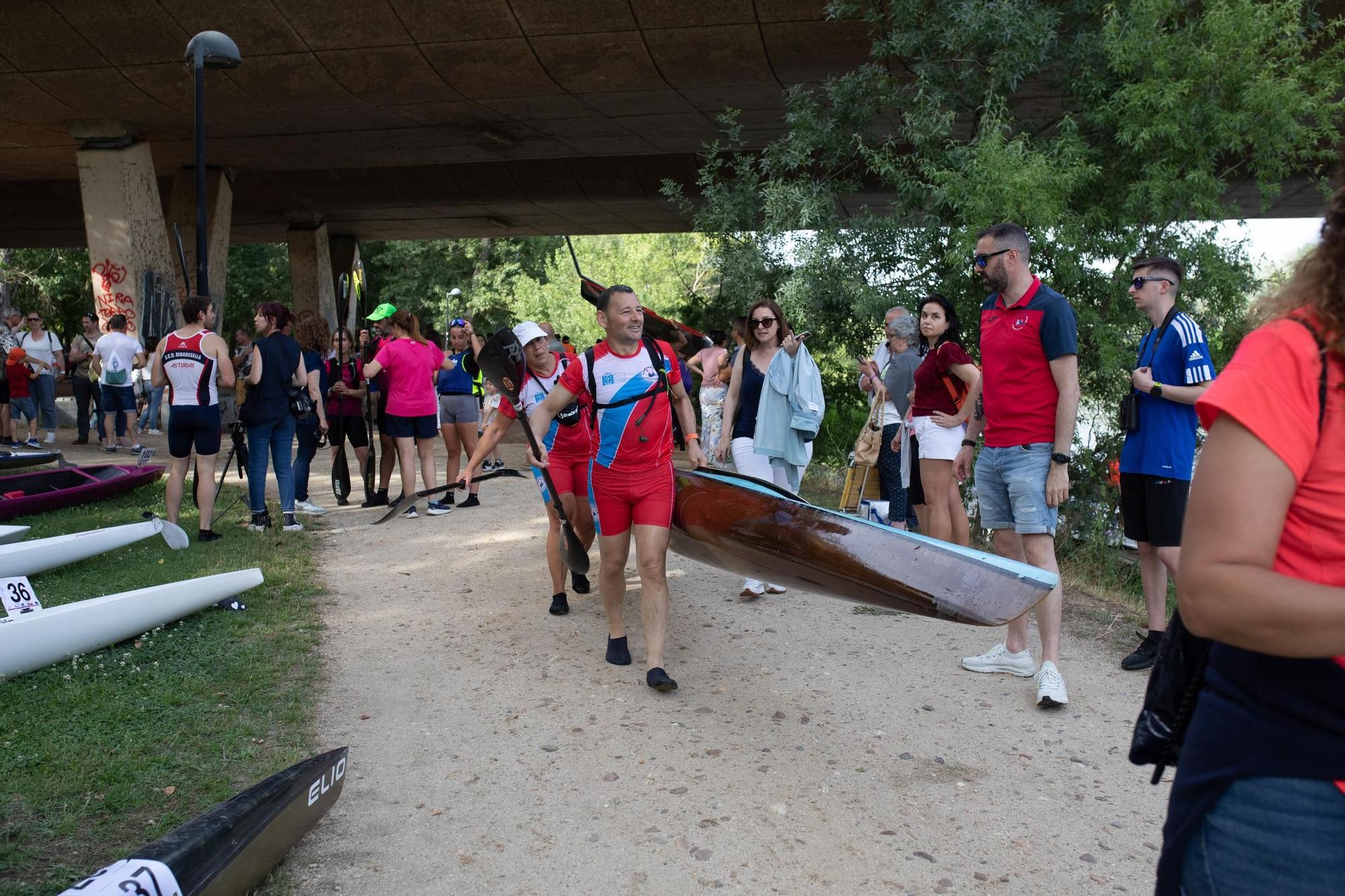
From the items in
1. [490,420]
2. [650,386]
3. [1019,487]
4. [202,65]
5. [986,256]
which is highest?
[202,65]

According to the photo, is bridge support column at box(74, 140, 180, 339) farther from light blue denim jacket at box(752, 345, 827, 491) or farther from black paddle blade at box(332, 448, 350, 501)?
light blue denim jacket at box(752, 345, 827, 491)

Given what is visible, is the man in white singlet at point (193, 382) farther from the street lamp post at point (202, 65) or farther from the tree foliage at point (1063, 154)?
the tree foliage at point (1063, 154)

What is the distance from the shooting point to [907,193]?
989 cm

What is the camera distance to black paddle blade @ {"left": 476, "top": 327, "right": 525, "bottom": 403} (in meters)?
6.81

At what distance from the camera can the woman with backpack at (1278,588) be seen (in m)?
1.35

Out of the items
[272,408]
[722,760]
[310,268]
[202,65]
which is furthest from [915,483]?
[310,268]

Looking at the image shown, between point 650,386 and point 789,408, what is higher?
point 650,386

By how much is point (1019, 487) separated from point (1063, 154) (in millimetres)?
5322

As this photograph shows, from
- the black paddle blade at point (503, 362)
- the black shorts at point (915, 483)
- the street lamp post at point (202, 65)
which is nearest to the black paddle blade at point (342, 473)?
the street lamp post at point (202, 65)

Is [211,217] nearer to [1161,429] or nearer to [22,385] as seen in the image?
[22,385]

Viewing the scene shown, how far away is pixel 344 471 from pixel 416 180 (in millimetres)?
13772

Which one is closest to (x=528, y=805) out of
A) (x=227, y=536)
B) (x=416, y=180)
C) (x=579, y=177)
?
(x=227, y=536)

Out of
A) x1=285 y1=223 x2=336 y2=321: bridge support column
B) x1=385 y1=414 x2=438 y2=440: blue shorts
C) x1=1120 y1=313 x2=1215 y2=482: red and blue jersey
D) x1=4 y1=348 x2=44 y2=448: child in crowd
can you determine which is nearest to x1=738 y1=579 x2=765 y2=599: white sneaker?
x1=1120 y1=313 x2=1215 y2=482: red and blue jersey

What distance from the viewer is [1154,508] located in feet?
17.0
